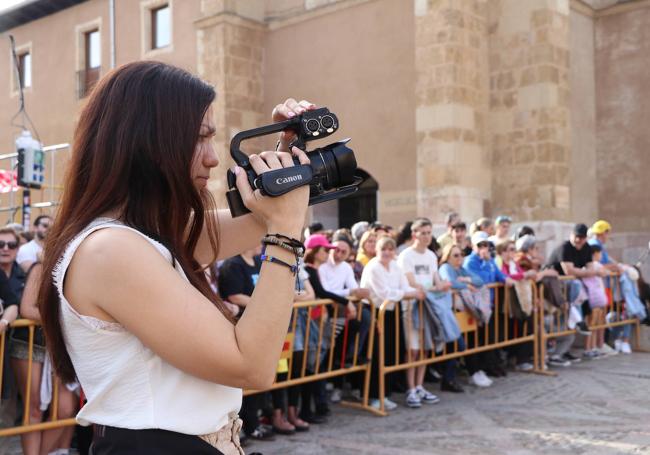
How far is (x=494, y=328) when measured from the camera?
8.42 metres

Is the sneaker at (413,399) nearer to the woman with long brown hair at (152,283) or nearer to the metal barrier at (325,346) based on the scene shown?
the metal barrier at (325,346)

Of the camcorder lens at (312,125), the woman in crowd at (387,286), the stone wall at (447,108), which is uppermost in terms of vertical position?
the stone wall at (447,108)

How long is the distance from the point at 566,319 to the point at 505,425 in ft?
11.7

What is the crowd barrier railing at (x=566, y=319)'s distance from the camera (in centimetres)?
891

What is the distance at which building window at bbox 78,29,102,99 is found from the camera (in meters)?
21.3

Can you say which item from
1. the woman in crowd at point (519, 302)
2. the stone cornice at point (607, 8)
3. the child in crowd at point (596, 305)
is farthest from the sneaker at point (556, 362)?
the stone cornice at point (607, 8)

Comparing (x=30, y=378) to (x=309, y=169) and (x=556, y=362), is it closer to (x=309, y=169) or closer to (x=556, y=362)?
(x=309, y=169)

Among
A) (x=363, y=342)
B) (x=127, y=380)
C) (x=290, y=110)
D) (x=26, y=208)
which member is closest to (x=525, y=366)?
(x=363, y=342)

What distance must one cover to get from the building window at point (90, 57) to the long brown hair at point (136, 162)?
2103 cm

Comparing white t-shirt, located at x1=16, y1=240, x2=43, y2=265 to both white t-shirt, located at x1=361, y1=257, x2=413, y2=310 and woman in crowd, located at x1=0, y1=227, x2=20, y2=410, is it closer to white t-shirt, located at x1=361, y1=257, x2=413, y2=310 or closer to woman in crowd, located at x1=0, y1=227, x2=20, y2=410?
woman in crowd, located at x1=0, y1=227, x2=20, y2=410

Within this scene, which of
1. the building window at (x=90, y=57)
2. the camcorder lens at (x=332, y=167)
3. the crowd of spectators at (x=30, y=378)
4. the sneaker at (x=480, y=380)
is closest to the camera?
the camcorder lens at (x=332, y=167)

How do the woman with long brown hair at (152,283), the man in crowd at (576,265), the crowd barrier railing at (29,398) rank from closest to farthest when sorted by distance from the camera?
1. the woman with long brown hair at (152,283)
2. the crowd barrier railing at (29,398)
3. the man in crowd at (576,265)

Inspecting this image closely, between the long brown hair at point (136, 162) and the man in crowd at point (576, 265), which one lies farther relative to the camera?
the man in crowd at point (576, 265)

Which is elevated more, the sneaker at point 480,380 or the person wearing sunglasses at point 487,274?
the person wearing sunglasses at point 487,274
